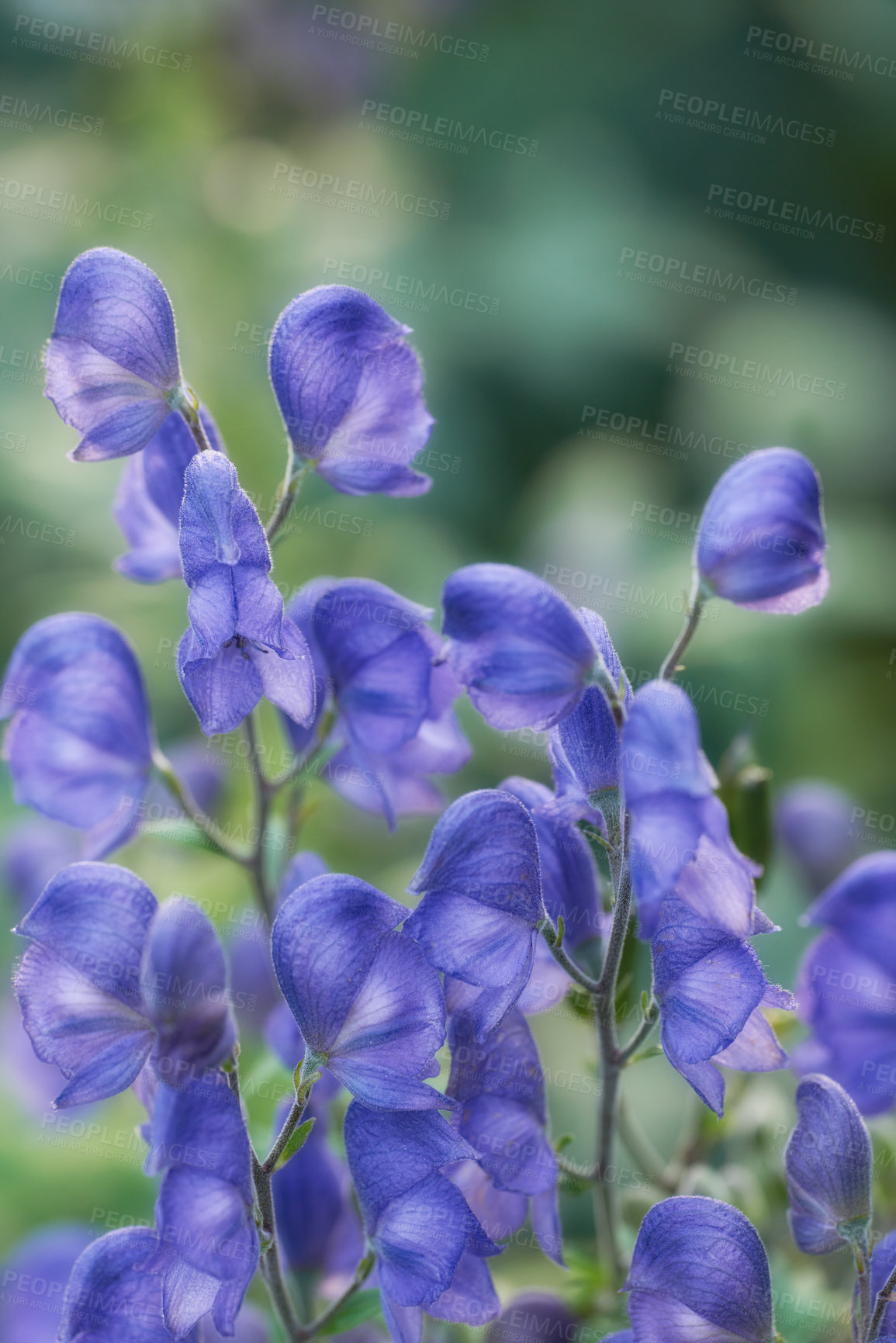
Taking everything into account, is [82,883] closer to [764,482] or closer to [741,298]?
[764,482]

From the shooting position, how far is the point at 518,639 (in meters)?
0.58

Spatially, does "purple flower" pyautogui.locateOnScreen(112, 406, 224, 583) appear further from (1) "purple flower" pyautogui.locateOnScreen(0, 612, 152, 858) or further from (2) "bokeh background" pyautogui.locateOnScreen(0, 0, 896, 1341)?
→ (2) "bokeh background" pyautogui.locateOnScreen(0, 0, 896, 1341)

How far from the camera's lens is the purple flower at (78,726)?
0.83 meters

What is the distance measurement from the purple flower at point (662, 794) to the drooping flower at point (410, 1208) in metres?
0.17

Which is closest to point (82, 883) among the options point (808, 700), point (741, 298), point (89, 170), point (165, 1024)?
point (165, 1024)

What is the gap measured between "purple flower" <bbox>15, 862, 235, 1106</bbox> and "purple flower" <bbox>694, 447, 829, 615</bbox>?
29cm

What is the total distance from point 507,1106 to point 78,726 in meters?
0.38

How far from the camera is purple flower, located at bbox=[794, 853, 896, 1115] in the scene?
82 centimetres

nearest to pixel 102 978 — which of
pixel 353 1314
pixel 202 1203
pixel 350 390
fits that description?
pixel 202 1203

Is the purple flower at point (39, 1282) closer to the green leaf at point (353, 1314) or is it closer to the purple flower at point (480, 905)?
the green leaf at point (353, 1314)

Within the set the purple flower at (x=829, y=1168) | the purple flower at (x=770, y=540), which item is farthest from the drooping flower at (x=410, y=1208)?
the purple flower at (x=770, y=540)

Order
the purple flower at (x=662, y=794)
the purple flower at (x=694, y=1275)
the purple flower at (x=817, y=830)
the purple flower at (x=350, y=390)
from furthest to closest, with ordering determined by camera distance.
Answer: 1. the purple flower at (x=817, y=830)
2. the purple flower at (x=350, y=390)
3. the purple flower at (x=694, y=1275)
4. the purple flower at (x=662, y=794)

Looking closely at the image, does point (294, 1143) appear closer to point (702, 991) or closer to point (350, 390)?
point (702, 991)

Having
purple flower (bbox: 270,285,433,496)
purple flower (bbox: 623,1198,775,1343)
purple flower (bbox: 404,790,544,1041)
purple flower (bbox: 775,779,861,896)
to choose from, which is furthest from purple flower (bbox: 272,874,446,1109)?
purple flower (bbox: 775,779,861,896)
